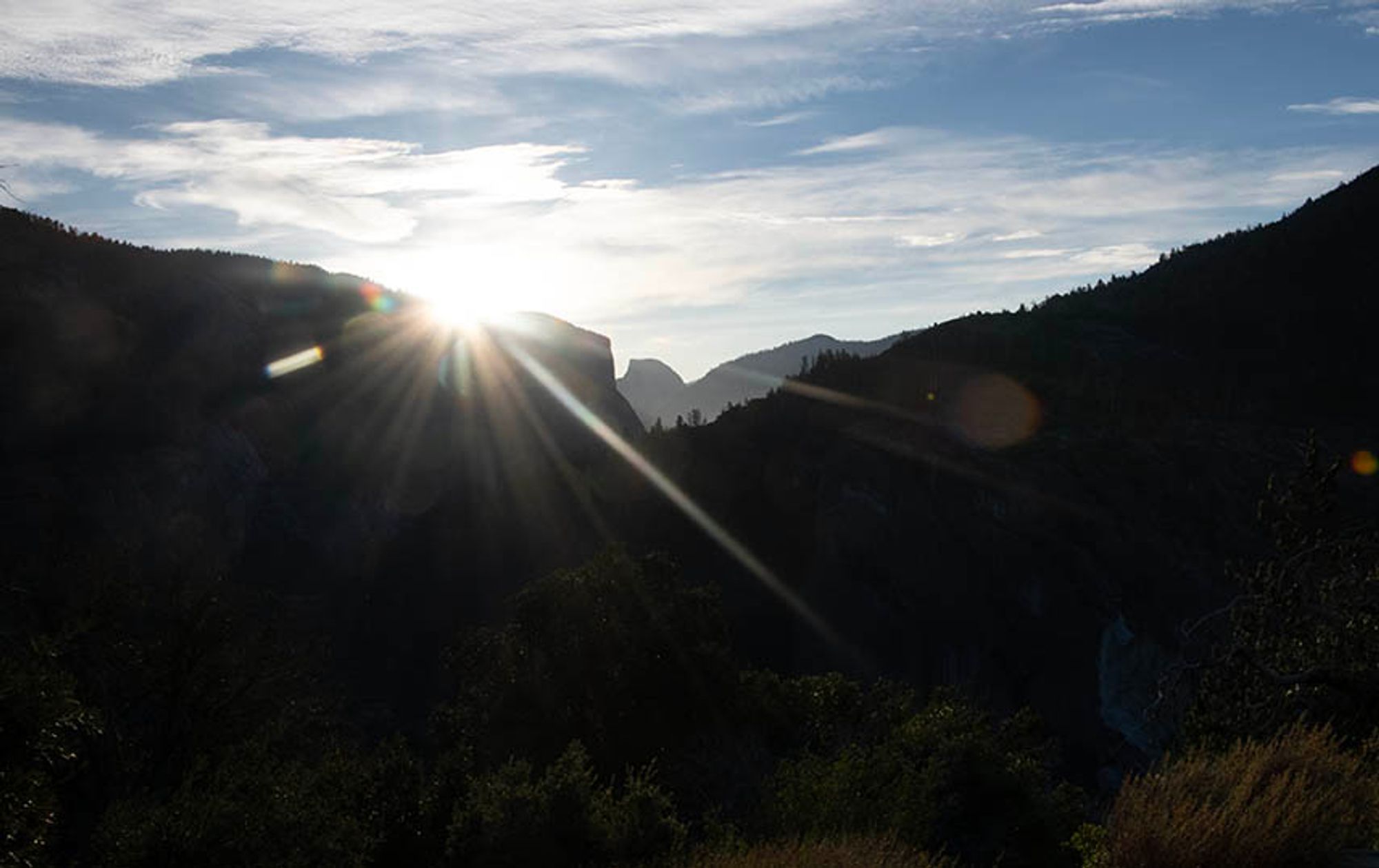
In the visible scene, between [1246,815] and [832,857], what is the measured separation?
2411 millimetres

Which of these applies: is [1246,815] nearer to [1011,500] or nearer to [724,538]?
[1011,500]

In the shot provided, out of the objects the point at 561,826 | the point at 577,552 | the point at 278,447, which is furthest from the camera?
the point at 278,447

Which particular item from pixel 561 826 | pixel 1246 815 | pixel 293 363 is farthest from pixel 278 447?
pixel 1246 815

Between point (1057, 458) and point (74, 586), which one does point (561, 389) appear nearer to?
point (1057, 458)

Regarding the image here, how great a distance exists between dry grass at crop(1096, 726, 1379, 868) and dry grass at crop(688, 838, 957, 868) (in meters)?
1.33

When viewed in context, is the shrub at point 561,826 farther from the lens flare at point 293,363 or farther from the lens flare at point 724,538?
the lens flare at point 293,363

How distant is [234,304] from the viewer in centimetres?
8344

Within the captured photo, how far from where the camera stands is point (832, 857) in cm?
676

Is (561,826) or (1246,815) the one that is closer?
(1246,815)

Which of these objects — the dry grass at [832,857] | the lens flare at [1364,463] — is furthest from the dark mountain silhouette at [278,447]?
the lens flare at [1364,463]

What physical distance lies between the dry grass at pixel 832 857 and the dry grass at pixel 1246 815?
4.35 ft

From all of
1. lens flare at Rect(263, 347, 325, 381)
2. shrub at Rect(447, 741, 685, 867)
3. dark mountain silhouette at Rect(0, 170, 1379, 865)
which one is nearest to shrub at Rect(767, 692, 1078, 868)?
dark mountain silhouette at Rect(0, 170, 1379, 865)

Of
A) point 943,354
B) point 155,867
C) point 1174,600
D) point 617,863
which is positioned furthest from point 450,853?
point 943,354

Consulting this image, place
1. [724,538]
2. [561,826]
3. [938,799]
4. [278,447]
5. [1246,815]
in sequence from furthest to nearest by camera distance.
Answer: [278,447] < [724,538] < [938,799] < [561,826] < [1246,815]
